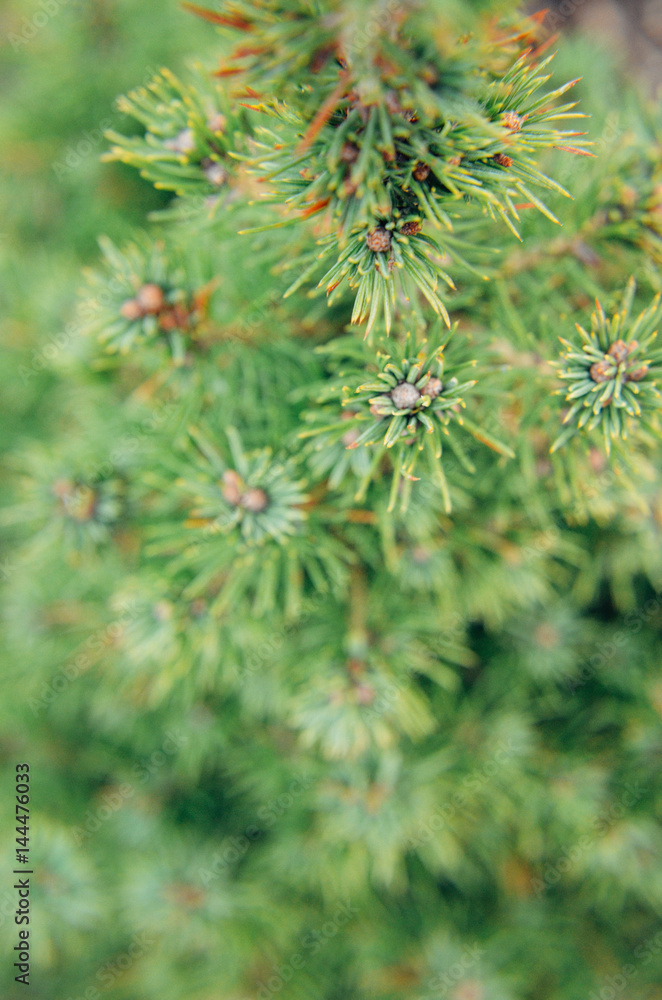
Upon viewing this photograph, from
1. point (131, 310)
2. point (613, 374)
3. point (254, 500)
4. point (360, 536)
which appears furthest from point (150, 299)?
point (613, 374)

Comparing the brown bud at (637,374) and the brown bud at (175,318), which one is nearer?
the brown bud at (637,374)

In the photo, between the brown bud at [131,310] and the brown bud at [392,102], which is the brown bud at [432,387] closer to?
the brown bud at [392,102]

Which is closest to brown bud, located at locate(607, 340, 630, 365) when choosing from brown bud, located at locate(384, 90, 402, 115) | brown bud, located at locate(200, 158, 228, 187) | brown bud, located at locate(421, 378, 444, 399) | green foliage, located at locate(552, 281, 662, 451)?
green foliage, located at locate(552, 281, 662, 451)

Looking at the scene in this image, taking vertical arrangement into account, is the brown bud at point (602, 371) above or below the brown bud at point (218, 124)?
below

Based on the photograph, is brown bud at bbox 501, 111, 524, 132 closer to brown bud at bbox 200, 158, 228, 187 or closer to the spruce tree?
the spruce tree

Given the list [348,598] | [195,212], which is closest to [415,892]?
[348,598]

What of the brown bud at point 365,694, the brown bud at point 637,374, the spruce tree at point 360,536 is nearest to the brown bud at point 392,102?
the spruce tree at point 360,536

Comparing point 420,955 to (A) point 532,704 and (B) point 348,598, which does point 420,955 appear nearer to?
(A) point 532,704
